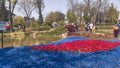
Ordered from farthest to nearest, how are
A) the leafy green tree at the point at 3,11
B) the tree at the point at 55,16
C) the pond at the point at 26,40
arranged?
the tree at the point at 55,16, the leafy green tree at the point at 3,11, the pond at the point at 26,40

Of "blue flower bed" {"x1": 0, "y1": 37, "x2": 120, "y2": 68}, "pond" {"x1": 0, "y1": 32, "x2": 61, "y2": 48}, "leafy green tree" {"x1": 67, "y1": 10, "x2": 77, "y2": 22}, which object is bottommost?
"blue flower bed" {"x1": 0, "y1": 37, "x2": 120, "y2": 68}

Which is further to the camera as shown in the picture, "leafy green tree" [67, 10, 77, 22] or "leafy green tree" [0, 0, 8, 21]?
"leafy green tree" [67, 10, 77, 22]

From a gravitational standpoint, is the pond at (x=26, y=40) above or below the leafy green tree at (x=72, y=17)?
below

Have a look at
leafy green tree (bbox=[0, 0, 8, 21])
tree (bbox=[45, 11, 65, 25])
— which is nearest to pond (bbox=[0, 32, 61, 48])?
leafy green tree (bbox=[0, 0, 8, 21])

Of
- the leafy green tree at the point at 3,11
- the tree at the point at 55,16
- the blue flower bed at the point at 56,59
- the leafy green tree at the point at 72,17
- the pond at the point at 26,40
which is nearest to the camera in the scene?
the blue flower bed at the point at 56,59

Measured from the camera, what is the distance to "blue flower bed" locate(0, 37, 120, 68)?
11.6 metres

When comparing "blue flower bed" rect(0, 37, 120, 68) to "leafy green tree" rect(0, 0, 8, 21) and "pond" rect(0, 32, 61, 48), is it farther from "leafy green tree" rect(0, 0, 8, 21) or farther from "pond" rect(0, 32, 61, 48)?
"leafy green tree" rect(0, 0, 8, 21)

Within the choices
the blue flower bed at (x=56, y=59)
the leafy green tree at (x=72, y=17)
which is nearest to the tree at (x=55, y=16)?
the leafy green tree at (x=72, y=17)

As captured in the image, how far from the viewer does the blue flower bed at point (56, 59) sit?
1164 centimetres

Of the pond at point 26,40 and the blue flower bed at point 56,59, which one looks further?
the pond at point 26,40

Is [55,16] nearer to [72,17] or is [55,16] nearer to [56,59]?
[72,17]

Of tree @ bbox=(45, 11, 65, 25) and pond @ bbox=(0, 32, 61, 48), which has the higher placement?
tree @ bbox=(45, 11, 65, 25)

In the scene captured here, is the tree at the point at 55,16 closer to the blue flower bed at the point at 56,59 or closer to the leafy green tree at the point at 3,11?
the leafy green tree at the point at 3,11

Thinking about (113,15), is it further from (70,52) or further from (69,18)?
(70,52)
